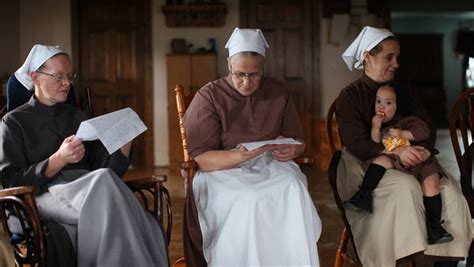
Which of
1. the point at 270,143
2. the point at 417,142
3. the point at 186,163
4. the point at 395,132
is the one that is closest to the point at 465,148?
the point at 417,142

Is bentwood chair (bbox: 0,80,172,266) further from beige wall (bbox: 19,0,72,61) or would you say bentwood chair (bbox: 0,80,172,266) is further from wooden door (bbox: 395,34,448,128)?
wooden door (bbox: 395,34,448,128)

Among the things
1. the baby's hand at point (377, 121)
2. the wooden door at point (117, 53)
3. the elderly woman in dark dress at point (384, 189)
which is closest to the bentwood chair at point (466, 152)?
the elderly woman in dark dress at point (384, 189)

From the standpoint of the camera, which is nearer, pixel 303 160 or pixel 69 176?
pixel 69 176

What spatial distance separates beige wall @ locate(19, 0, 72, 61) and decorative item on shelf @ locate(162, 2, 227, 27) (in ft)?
3.84

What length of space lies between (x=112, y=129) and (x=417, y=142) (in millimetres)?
1365

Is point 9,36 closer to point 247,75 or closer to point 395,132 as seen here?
point 247,75

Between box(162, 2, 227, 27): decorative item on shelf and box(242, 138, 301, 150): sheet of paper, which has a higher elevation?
box(162, 2, 227, 27): decorative item on shelf

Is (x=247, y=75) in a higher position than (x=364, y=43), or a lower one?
lower

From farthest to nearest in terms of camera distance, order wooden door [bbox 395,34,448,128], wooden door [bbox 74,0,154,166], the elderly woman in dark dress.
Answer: wooden door [bbox 395,34,448,128]
wooden door [bbox 74,0,154,166]
the elderly woman in dark dress

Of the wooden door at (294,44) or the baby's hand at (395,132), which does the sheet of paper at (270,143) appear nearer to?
the baby's hand at (395,132)

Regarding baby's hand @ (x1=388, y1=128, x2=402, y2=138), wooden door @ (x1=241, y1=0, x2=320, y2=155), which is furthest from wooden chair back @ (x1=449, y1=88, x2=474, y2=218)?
wooden door @ (x1=241, y1=0, x2=320, y2=155)

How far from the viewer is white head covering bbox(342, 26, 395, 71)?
3143 mm

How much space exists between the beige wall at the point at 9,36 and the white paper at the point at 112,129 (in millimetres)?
5001

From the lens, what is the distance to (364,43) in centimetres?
319
